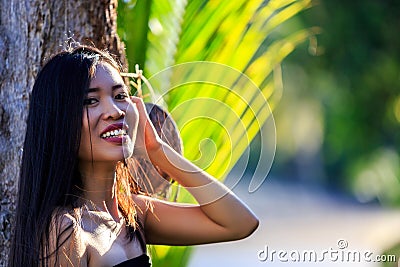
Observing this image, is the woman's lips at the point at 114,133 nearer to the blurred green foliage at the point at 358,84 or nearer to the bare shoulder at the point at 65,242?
the bare shoulder at the point at 65,242

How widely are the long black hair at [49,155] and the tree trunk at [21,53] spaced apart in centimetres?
53

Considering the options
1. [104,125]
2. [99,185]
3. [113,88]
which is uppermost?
[113,88]

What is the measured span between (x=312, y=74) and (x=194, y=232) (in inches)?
856

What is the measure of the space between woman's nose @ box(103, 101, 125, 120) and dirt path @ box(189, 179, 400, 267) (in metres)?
16.9

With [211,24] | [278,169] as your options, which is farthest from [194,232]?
[278,169]

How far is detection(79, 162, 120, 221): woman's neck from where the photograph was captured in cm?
278

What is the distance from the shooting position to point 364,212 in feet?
104

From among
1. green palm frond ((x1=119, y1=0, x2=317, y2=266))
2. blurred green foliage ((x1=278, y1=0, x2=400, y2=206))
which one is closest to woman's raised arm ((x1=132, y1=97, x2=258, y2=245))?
green palm frond ((x1=119, y1=0, x2=317, y2=266))

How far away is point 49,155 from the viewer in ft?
8.89

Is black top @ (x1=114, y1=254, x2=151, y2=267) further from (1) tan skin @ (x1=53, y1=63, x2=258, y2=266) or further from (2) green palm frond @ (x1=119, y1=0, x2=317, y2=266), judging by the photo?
(2) green palm frond @ (x1=119, y1=0, x2=317, y2=266)

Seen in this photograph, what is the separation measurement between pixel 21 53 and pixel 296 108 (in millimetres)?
24834

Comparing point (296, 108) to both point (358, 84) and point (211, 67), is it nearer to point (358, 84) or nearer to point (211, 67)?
point (358, 84)

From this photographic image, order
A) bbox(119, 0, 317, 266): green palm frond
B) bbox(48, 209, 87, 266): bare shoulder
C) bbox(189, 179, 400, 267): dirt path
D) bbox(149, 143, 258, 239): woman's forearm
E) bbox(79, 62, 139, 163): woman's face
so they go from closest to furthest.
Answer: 1. bbox(48, 209, 87, 266): bare shoulder
2. bbox(79, 62, 139, 163): woman's face
3. bbox(149, 143, 258, 239): woman's forearm
4. bbox(119, 0, 317, 266): green palm frond
5. bbox(189, 179, 400, 267): dirt path

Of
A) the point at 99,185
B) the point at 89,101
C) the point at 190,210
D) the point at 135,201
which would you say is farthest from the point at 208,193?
the point at 89,101
